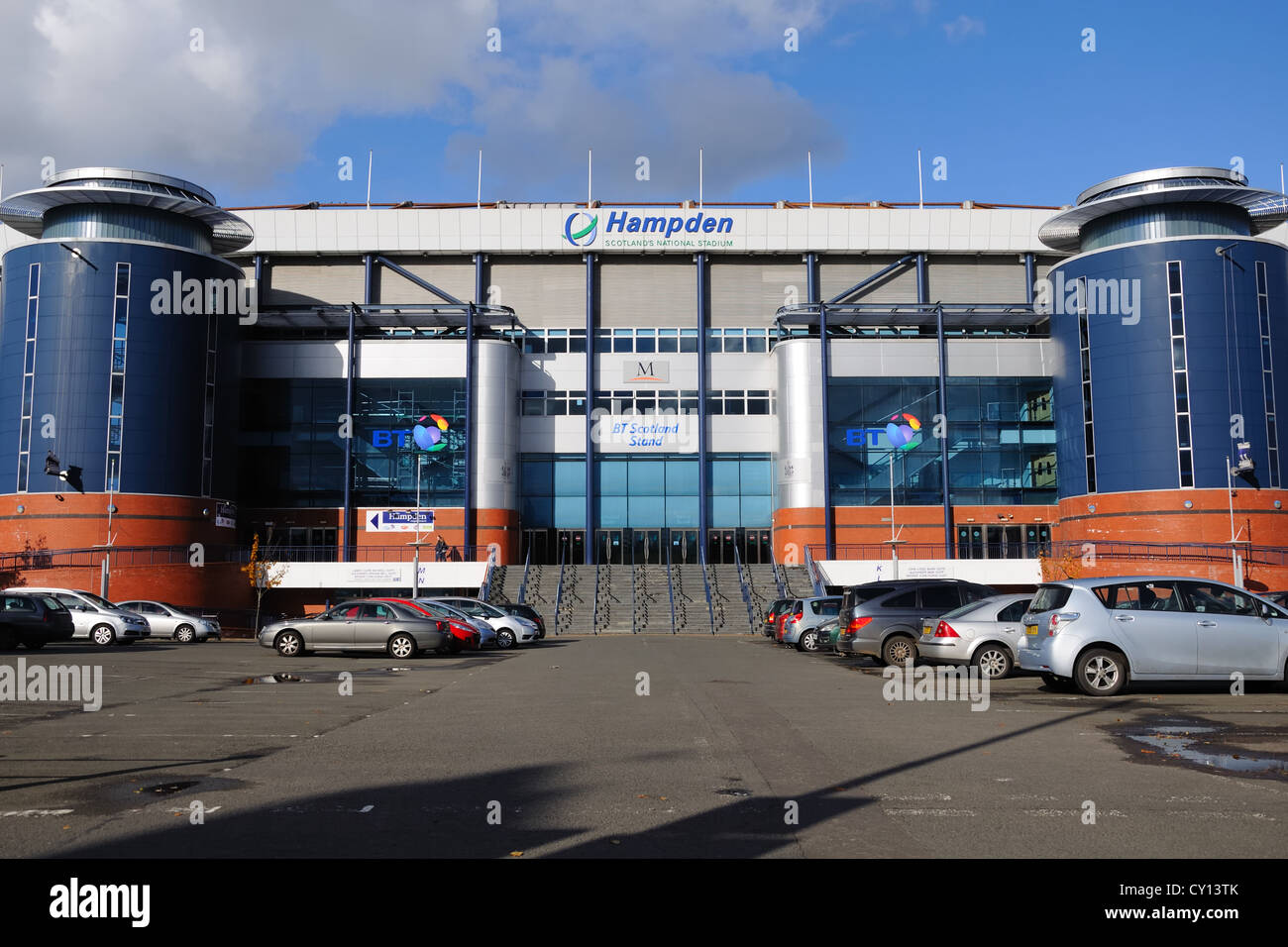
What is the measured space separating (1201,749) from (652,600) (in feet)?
136

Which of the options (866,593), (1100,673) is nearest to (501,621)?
(866,593)

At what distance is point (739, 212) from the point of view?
210 feet

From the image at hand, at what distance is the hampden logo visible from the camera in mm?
63500

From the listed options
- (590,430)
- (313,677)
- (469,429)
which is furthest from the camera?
(590,430)

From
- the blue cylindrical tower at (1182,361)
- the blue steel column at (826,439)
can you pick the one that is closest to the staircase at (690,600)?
the blue steel column at (826,439)

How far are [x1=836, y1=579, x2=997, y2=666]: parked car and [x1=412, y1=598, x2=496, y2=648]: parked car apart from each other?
10.0 m

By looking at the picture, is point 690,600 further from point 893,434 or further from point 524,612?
point 524,612

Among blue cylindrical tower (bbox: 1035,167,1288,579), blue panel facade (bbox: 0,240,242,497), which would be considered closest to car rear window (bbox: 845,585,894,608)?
blue cylindrical tower (bbox: 1035,167,1288,579)

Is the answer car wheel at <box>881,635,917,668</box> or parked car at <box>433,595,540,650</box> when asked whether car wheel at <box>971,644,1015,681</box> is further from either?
parked car at <box>433,595,540,650</box>

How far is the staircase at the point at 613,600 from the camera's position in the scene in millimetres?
47312

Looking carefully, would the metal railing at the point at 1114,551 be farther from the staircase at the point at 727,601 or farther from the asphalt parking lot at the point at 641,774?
the asphalt parking lot at the point at 641,774

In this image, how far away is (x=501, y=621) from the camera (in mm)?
33938

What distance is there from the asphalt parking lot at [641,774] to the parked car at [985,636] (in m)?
1.65

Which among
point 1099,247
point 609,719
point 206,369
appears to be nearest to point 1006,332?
point 1099,247
